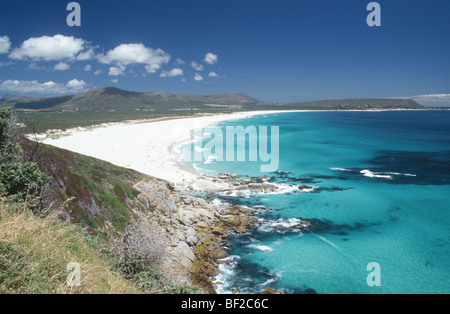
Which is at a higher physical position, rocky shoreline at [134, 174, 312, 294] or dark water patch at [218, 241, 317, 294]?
rocky shoreline at [134, 174, 312, 294]

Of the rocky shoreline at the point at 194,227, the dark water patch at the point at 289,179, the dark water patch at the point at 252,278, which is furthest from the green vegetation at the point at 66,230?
the dark water patch at the point at 289,179

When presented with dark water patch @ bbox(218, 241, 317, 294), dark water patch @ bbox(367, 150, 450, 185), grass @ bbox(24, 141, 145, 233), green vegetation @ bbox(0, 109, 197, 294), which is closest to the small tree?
green vegetation @ bbox(0, 109, 197, 294)

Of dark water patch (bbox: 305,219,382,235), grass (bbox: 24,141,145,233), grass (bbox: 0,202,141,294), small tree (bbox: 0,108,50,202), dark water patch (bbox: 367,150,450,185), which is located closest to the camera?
grass (bbox: 0,202,141,294)

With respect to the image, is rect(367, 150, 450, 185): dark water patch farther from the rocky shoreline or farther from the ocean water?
the rocky shoreline

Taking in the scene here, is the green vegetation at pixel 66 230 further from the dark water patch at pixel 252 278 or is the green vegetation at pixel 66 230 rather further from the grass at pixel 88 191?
the dark water patch at pixel 252 278

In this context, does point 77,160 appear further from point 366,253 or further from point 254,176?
point 254,176

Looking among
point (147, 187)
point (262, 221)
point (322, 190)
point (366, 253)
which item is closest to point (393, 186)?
point (322, 190)
